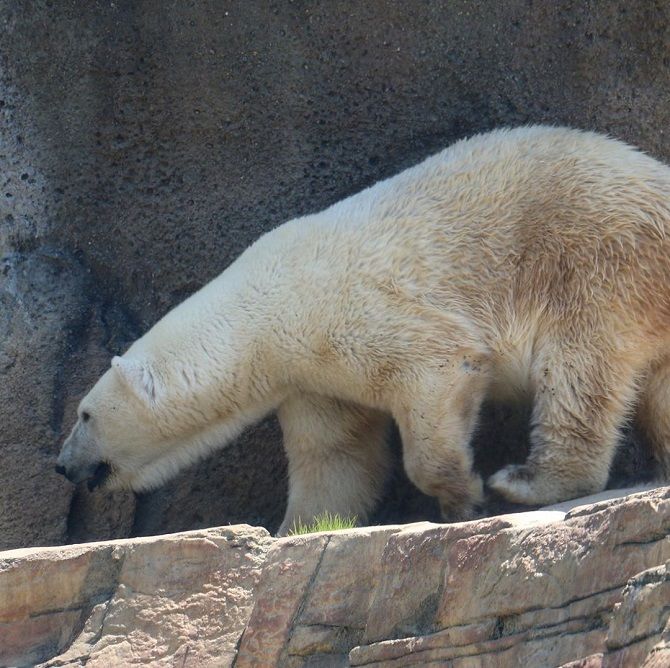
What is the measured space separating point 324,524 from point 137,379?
5.02 ft

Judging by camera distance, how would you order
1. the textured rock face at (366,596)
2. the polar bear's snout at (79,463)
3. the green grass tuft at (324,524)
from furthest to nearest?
the polar bear's snout at (79,463), the green grass tuft at (324,524), the textured rock face at (366,596)

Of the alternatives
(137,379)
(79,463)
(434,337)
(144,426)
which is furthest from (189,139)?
(434,337)

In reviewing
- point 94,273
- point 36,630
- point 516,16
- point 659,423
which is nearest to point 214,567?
point 36,630

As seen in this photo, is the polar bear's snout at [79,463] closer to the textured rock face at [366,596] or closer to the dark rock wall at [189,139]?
the dark rock wall at [189,139]

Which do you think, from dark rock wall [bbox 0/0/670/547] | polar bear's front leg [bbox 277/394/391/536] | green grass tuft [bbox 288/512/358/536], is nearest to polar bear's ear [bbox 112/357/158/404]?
polar bear's front leg [bbox 277/394/391/536]

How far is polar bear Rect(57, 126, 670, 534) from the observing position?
597cm

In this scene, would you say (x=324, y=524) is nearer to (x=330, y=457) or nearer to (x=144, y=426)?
(x=330, y=457)

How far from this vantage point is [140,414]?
6.60m

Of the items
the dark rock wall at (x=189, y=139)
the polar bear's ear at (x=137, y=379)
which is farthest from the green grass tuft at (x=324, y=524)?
the polar bear's ear at (x=137, y=379)

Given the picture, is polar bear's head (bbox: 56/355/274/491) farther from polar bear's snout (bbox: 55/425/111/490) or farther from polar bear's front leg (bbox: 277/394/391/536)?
polar bear's front leg (bbox: 277/394/391/536)

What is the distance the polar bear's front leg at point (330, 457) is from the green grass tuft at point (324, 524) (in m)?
0.08

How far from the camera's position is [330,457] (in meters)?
6.83

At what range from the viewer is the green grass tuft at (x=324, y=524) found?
5.47 m

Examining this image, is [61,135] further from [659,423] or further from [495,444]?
[659,423]
